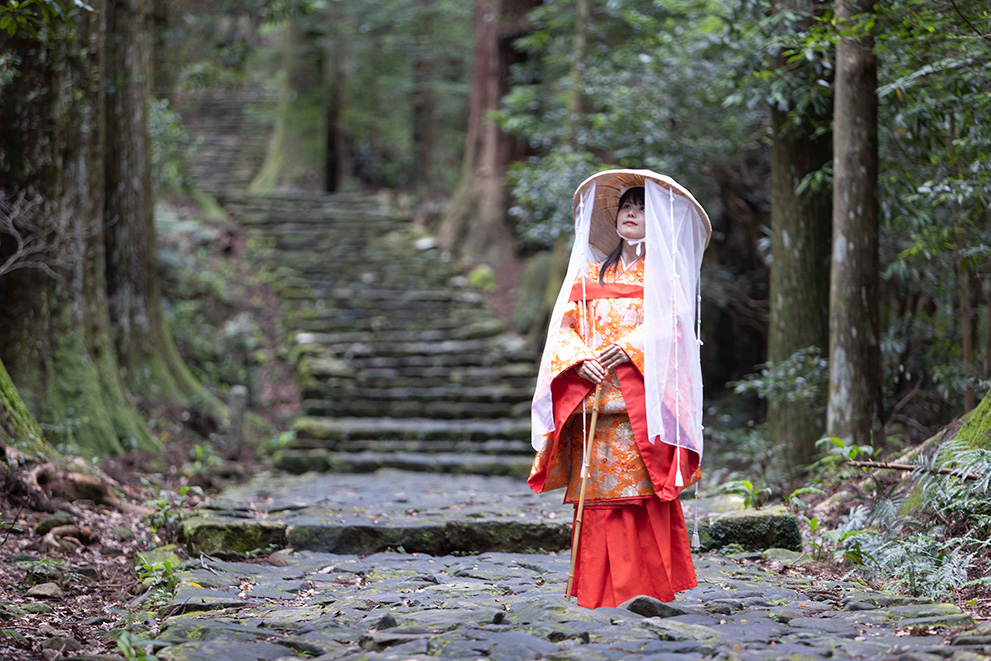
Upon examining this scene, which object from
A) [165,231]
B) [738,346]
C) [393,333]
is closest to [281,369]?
[393,333]

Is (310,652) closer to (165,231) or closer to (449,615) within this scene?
(449,615)

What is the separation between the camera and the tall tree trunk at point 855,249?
6.40 m

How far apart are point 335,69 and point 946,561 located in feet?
62.9

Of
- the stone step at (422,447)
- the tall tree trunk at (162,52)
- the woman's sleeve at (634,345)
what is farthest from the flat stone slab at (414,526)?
the tall tree trunk at (162,52)

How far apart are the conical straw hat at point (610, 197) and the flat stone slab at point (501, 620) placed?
1705mm

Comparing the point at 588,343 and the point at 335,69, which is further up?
the point at 335,69

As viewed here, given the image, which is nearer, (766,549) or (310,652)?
(310,652)

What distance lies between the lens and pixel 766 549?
5359 millimetres

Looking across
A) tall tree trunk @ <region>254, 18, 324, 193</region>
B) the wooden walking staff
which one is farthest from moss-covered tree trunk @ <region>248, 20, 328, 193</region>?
the wooden walking staff

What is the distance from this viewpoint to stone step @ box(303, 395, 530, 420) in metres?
10.5

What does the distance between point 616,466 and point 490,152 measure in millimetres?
11783

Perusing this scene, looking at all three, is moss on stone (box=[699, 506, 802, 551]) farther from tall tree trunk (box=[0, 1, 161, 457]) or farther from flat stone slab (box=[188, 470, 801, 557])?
tall tree trunk (box=[0, 1, 161, 457])

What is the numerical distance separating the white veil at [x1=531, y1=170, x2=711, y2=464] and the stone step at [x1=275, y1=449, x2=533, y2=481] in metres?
5.12

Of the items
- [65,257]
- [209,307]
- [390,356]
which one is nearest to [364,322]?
[390,356]
